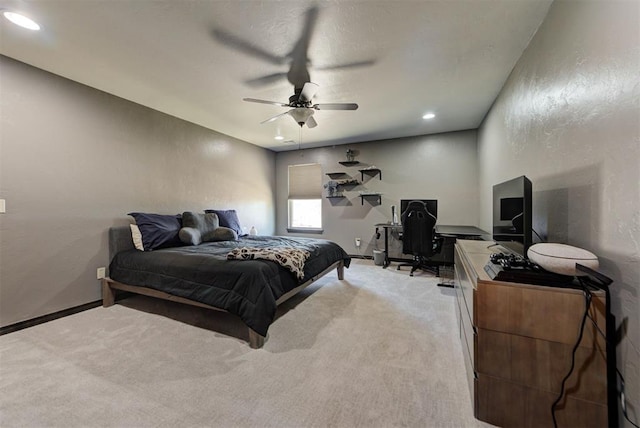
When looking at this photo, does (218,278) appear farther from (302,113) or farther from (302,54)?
(302,54)

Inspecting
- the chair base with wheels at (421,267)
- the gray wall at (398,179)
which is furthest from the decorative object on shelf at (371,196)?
the chair base with wheels at (421,267)

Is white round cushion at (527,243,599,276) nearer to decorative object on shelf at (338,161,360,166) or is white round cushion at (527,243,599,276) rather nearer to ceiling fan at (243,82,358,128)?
ceiling fan at (243,82,358,128)

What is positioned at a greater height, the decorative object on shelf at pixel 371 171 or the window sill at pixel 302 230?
the decorative object on shelf at pixel 371 171

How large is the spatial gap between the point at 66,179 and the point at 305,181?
4094 mm

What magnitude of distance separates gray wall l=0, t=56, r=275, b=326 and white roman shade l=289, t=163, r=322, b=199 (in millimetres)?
2652

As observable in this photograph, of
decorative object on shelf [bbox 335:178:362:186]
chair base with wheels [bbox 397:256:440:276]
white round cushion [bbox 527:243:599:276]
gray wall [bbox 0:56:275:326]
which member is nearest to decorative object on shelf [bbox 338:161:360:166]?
decorative object on shelf [bbox 335:178:362:186]

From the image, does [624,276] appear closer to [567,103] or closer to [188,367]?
[567,103]

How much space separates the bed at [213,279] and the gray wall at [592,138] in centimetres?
205

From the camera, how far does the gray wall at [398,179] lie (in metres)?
4.70

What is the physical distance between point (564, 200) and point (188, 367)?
108 inches

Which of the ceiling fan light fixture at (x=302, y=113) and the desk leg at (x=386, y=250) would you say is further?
the desk leg at (x=386, y=250)

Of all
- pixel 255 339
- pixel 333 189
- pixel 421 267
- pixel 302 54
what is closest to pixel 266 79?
pixel 302 54

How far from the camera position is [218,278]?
7.51ft

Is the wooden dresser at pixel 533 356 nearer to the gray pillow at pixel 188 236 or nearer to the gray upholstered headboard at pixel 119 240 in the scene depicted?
the gray pillow at pixel 188 236
